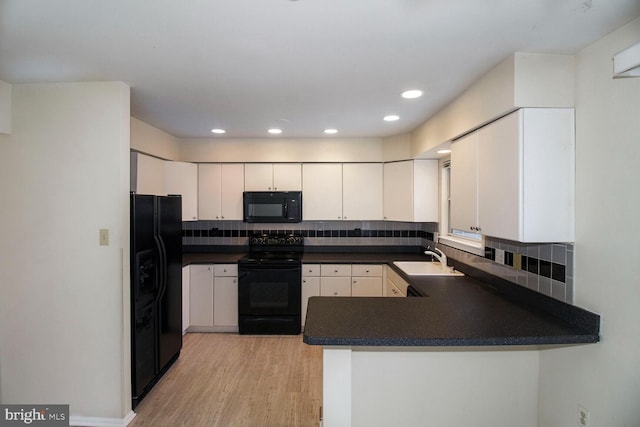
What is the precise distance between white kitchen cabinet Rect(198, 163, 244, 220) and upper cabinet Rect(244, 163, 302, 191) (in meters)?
0.10

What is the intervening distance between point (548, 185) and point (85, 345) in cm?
299

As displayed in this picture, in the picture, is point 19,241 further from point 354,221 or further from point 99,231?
point 354,221

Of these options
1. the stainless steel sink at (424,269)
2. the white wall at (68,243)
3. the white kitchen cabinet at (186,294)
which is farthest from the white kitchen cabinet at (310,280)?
the white wall at (68,243)

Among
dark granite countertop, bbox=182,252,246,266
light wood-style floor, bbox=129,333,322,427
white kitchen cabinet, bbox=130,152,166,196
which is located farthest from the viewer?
dark granite countertop, bbox=182,252,246,266

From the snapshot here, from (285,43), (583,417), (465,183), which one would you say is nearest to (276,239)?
(465,183)

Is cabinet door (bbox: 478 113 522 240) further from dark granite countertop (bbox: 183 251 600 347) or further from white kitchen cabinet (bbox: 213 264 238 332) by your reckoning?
white kitchen cabinet (bbox: 213 264 238 332)

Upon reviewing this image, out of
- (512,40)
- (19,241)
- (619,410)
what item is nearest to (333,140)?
(512,40)

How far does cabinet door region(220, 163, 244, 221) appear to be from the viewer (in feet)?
12.4

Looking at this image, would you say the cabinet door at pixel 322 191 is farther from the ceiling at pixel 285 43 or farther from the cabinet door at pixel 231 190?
the ceiling at pixel 285 43

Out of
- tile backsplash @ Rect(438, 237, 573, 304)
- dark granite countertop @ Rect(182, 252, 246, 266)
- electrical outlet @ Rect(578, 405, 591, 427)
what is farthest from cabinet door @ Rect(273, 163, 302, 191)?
electrical outlet @ Rect(578, 405, 591, 427)

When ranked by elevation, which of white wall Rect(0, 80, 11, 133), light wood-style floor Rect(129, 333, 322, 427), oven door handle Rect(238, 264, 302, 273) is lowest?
light wood-style floor Rect(129, 333, 322, 427)

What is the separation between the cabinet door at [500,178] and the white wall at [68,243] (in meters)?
2.35

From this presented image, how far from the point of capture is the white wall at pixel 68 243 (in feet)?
6.68

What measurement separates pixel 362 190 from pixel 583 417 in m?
2.75
